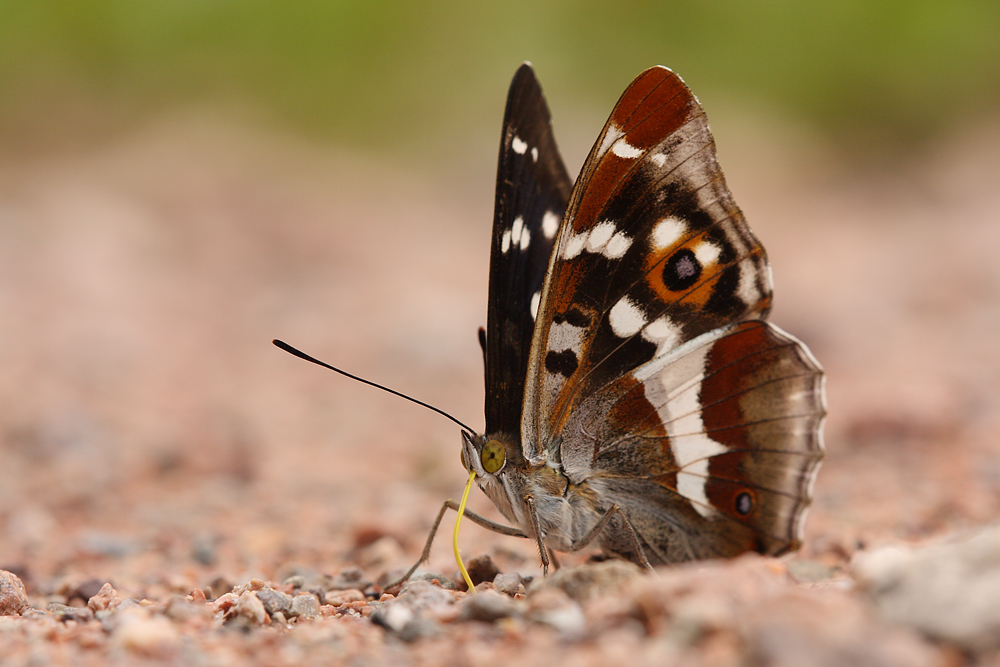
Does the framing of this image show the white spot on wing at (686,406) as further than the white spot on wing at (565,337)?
Yes

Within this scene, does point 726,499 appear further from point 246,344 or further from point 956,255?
point 956,255

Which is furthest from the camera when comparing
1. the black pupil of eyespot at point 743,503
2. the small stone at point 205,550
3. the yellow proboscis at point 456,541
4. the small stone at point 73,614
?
the small stone at point 205,550

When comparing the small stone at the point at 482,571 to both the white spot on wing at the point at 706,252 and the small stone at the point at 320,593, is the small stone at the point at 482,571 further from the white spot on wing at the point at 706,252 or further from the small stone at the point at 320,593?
the white spot on wing at the point at 706,252

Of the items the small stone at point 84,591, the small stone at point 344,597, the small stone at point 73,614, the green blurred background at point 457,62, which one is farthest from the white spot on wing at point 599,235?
the green blurred background at point 457,62

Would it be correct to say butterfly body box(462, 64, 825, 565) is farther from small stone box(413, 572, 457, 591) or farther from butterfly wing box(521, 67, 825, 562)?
small stone box(413, 572, 457, 591)

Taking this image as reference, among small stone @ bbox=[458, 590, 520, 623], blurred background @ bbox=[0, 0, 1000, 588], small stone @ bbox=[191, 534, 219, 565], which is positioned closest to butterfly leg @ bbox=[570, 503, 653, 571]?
blurred background @ bbox=[0, 0, 1000, 588]

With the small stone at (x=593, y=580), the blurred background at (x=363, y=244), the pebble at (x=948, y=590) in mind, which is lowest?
the pebble at (x=948, y=590)

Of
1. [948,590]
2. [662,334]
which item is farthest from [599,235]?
[948,590]

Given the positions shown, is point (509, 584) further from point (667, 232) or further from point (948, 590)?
point (948, 590)
